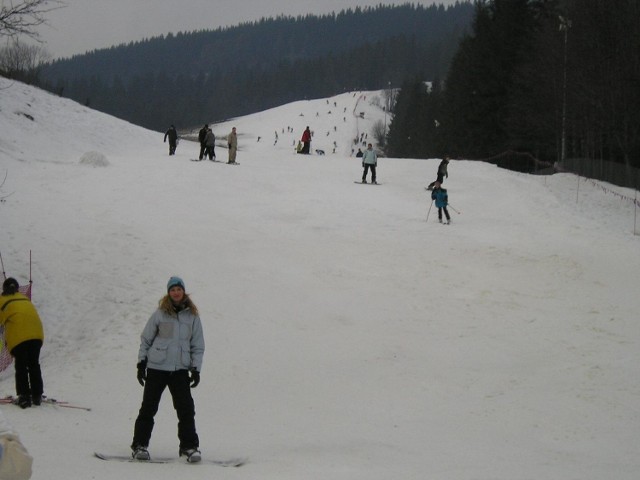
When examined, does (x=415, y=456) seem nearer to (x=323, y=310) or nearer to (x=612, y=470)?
(x=612, y=470)

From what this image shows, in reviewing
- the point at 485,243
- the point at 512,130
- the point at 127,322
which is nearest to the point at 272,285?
the point at 127,322

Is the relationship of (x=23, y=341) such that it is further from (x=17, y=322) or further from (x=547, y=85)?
(x=547, y=85)

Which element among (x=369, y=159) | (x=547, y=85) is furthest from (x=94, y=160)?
(x=547, y=85)

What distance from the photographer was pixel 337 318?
14383 millimetres

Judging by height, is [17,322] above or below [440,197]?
below

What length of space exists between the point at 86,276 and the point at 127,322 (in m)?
2.10

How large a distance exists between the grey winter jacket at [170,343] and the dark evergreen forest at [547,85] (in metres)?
28.4

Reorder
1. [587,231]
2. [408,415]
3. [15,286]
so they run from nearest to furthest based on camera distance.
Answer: [15,286], [408,415], [587,231]

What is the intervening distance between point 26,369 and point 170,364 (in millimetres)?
2776

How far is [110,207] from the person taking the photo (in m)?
20.2

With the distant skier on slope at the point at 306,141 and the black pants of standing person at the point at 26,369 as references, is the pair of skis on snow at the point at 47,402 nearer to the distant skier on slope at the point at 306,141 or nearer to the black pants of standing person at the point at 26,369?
the black pants of standing person at the point at 26,369

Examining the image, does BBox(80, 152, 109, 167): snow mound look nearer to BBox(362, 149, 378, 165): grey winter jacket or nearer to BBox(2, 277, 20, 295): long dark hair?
BBox(362, 149, 378, 165): grey winter jacket

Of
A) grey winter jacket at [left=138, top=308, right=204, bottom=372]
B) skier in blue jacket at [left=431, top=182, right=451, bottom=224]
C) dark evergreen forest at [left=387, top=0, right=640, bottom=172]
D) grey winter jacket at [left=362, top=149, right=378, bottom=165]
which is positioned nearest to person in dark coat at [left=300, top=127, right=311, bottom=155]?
dark evergreen forest at [left=387, top=0, right=640, bottom=172]

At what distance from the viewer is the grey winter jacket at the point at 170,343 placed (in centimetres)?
716
